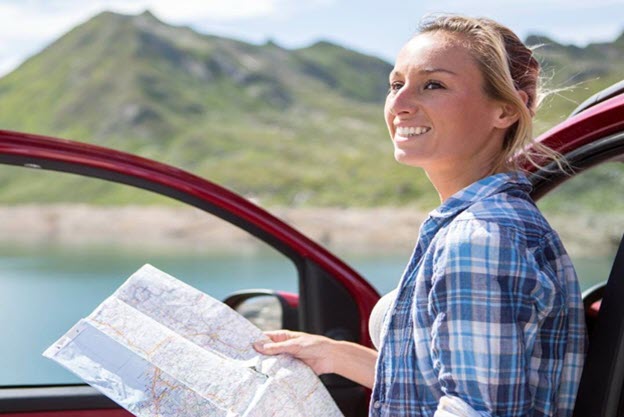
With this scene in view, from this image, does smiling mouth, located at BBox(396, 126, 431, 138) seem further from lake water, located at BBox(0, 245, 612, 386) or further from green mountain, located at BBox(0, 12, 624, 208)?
green mountain, located at BBox(0, 12, 624, 208)

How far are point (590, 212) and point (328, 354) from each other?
4779cm

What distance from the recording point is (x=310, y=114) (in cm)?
8144

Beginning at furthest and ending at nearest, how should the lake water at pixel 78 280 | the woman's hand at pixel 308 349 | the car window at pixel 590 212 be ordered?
the car window at pixel 590 212 → the lake water at pixel 78 280 → the woman's hand at pixel 308 349

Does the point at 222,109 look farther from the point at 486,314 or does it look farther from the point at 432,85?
the point at 486,314

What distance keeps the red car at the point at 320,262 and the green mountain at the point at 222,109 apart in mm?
50643

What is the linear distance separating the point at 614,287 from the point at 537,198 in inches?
25.5

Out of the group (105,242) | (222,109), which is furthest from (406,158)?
(222,109)

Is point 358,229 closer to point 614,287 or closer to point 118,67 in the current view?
point 614,287

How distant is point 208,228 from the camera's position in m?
47.1

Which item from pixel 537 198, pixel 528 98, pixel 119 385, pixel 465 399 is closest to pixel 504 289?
pixel 465 399

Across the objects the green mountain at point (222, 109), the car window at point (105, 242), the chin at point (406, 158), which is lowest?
the car window at point (105, 242)

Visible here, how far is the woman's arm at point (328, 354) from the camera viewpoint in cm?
183

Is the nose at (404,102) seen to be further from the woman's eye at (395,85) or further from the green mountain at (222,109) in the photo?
the green mountain at (222,109)

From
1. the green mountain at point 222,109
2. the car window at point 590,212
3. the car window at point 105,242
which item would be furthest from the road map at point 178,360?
the green mountain at point 222,109
